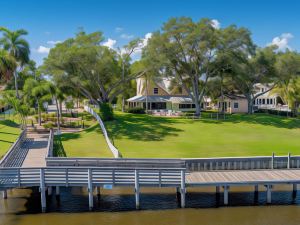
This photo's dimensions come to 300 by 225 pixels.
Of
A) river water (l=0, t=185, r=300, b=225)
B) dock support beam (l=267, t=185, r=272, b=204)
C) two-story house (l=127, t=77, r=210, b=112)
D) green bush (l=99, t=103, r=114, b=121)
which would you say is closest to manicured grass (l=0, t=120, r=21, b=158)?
river water (l=0, t=185, r=300, b=225)

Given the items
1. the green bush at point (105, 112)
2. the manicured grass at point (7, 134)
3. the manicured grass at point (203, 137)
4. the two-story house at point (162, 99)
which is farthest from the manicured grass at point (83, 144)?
the two-story house at point (162, 99)

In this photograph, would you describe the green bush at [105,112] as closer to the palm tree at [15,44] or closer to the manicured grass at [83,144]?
the manicured grass at [83,144]

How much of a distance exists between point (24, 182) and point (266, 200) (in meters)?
13.9

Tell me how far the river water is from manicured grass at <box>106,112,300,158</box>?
6.60m

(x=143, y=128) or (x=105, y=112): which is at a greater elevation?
(x=105, y=112)

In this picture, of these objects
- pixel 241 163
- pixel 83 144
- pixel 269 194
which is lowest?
pixel 269 194

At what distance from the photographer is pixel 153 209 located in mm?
18672

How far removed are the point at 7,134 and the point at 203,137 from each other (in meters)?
20.7

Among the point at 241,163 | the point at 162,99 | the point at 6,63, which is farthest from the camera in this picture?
the point at 162,99

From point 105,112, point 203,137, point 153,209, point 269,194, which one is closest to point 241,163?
point 269,194

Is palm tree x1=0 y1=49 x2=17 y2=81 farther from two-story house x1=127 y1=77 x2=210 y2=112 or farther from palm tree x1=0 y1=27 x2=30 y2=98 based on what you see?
two-story house x1=127 y1=77 x2=210 y2=112

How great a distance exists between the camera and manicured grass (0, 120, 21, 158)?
2974 centimetres

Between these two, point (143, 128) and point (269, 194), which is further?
point (143, 128)

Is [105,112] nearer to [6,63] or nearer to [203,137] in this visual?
[6,63]
